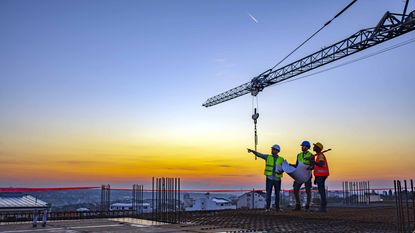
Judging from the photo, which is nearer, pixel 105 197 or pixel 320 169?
pixel 320 169

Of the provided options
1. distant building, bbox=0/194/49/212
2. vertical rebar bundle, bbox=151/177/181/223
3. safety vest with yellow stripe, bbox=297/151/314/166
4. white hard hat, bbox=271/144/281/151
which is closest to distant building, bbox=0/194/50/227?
distant building, bbox=0/194/49/212

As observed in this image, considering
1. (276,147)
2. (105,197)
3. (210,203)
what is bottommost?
(210,203)

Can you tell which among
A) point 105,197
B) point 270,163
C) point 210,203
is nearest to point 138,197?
point 105,197

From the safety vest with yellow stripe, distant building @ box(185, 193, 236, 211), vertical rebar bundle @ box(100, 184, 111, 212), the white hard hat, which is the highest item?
the white hard hat

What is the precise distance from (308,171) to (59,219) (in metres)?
9.54

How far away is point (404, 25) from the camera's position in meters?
23.7

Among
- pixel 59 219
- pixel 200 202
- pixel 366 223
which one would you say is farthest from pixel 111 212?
pixel 200 202

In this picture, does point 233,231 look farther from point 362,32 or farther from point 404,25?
point 362,32

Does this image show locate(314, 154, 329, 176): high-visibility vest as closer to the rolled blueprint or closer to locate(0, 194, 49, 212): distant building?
the rolled blueprint

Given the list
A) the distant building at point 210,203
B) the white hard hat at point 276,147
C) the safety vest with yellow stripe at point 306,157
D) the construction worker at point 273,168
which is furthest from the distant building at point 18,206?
the distant building at point 210,203

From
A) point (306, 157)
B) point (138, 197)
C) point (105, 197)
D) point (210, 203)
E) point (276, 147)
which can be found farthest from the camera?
point (210, 203)

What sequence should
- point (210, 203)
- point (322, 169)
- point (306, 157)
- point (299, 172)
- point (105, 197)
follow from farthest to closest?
point (210, 203) < point (105, 197) < point (299, 172) < point (306, 157) < point (322, 169)

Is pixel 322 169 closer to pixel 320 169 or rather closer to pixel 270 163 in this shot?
pixel 320 169

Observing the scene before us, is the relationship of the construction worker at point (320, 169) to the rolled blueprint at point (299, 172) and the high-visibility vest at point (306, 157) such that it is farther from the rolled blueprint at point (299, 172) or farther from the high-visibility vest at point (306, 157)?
the rolled blueprint at point (299, 172)
